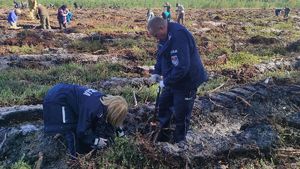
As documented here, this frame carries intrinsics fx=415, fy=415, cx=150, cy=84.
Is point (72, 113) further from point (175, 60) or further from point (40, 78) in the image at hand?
point (40, 78)

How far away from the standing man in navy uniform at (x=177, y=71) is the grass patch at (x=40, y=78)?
2700 millimetres

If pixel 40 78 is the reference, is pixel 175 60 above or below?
above

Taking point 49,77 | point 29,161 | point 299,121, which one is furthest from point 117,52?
point 29,161

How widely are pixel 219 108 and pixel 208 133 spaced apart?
1.05m

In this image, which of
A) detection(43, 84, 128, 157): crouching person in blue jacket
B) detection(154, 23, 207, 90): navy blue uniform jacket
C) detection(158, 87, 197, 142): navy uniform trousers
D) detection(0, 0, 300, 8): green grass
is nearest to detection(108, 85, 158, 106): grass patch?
detection(158, 87, 197, 142): navy uniform trousers

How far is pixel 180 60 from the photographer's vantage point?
4871 mm

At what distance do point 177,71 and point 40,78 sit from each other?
5.27 m

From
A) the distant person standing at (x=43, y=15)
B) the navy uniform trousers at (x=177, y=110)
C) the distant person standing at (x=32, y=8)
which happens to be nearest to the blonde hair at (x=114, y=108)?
the navy uniform trousers at (x=177, y=110)

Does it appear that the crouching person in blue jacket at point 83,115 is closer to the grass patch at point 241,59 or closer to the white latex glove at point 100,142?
the white latex glove at point 100,142

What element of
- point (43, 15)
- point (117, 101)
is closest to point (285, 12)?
point (43, 15)

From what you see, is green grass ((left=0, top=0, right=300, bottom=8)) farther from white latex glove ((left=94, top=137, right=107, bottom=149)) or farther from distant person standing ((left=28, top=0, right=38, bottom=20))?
white latex glove ((left=94, top=137, right=107, bottom=149))

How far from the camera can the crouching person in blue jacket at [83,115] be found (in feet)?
14.1

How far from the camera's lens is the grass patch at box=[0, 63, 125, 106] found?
731 cm

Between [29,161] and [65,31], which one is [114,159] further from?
[65,31]
